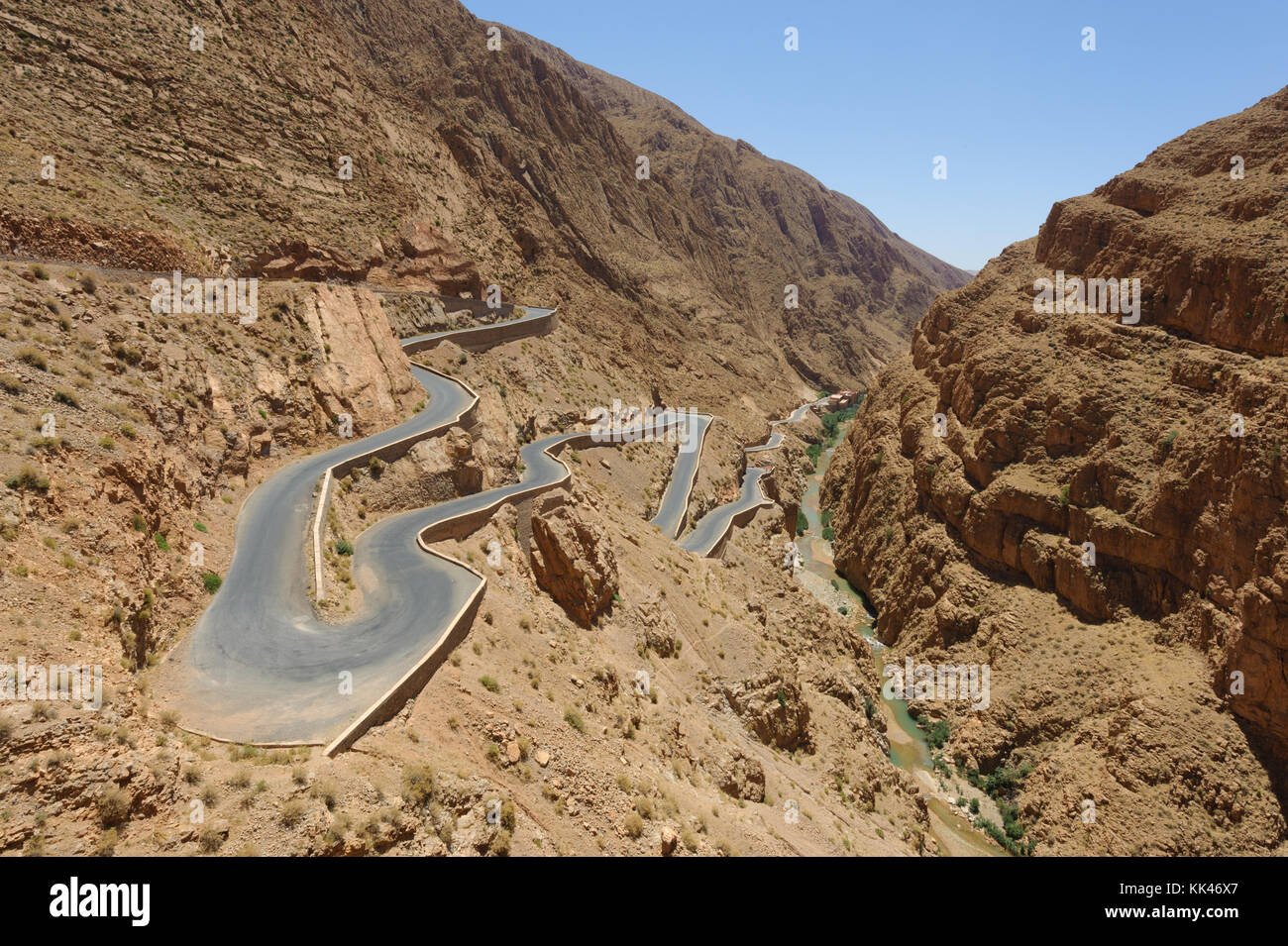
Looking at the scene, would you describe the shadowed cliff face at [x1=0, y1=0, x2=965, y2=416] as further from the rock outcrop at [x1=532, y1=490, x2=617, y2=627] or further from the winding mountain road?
the rock outcrop at [x1=532, y1=490, x2=617, y2=627]

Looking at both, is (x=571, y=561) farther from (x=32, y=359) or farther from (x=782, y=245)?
(x=782, y=245)

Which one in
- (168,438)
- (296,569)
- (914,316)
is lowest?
(296,569)

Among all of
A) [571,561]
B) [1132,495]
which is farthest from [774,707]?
[1132,495]

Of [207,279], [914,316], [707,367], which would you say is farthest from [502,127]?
[914,316]

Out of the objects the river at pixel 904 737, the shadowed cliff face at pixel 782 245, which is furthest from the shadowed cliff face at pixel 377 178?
the river at pixel 904 737

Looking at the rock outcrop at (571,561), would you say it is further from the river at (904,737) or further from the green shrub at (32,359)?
the river at (904,737)
